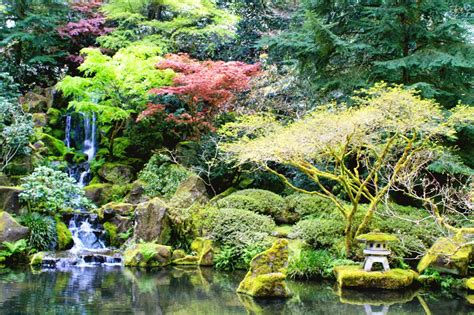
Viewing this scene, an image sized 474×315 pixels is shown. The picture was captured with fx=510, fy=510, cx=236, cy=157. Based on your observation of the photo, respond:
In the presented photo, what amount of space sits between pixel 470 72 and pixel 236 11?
11836 millimetres

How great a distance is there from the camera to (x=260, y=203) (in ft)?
45.6

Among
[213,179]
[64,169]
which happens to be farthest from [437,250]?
[64,169]

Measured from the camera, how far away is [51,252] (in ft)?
42.9

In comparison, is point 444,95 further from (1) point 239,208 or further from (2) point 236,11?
(2) point 236,11

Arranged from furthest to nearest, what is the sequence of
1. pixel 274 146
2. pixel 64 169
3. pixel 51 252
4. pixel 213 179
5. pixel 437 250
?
pixel 64 169
pixel 213 179
pixel 51 252
pixel 274 146
pixel 437 250

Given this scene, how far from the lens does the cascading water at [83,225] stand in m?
12.6

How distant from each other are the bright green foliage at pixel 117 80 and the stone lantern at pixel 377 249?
Result: 28.7 feet

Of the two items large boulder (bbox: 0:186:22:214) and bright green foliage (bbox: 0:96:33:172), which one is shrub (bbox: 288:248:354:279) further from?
bright green foliage (bbox: 0:96:33:172)

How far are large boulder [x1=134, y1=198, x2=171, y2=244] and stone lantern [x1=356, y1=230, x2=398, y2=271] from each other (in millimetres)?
5329

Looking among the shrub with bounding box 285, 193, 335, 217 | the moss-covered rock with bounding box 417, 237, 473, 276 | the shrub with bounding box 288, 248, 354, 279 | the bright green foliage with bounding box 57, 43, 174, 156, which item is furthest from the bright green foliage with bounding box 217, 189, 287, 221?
the bright green foliage with bounding box 57, 43, 174, 156

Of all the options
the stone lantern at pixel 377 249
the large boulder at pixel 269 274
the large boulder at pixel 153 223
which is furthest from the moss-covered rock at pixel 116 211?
the stone lantern at pixel 377 249

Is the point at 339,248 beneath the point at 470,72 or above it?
beneath

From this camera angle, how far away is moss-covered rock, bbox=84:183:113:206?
16641 millimetres

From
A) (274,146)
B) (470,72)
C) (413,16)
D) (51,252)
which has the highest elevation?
(413,16)
